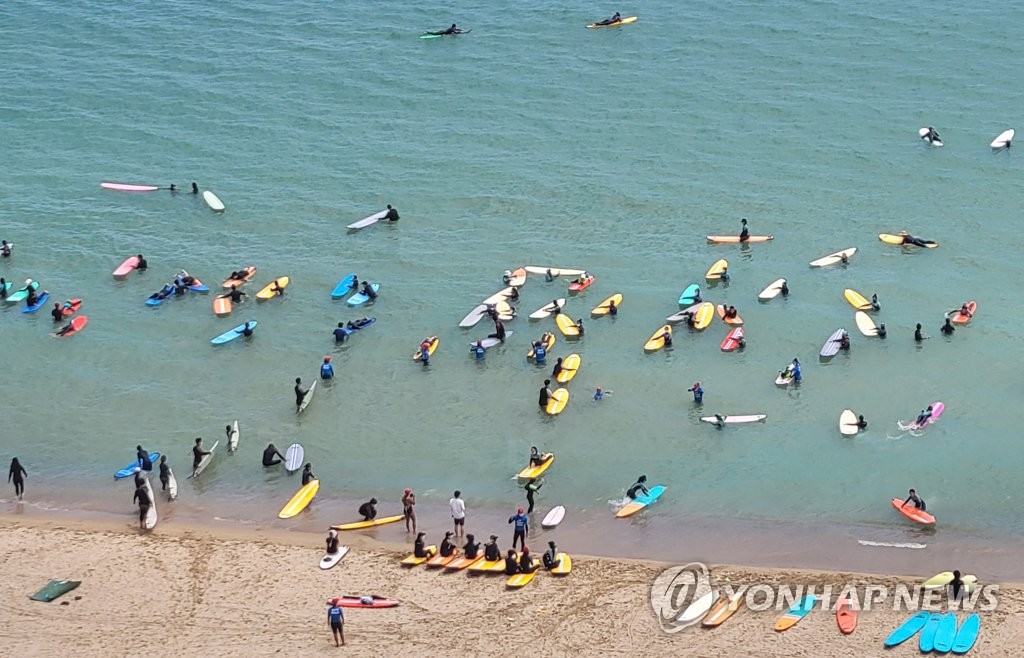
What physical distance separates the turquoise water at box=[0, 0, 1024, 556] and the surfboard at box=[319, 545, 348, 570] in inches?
203

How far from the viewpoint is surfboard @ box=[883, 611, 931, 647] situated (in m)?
39.7

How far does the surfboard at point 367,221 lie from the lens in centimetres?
7044

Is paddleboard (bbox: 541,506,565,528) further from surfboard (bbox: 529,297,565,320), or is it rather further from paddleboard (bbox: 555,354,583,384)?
surfboard (bbox: 529,297,565,320)

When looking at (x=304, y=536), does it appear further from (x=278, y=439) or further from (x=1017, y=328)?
(x=1017, y=328)

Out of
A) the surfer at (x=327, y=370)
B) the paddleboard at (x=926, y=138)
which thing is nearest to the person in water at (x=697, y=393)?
the surfer at (x=327, y=370)

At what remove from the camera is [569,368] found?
5741cm

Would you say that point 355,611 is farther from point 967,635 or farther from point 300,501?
point 967,635

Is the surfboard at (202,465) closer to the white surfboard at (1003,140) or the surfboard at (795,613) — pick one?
the surfboard at (795,613)

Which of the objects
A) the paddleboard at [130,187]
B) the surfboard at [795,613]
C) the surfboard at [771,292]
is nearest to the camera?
the surfboard at [795,613]

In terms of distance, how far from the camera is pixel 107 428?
55.5 metres

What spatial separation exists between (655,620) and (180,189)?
147 ft

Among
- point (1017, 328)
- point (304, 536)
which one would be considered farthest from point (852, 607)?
point (1017, 328)

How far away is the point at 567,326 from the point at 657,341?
4276mm

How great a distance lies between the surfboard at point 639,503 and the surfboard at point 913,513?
849 centimetres
